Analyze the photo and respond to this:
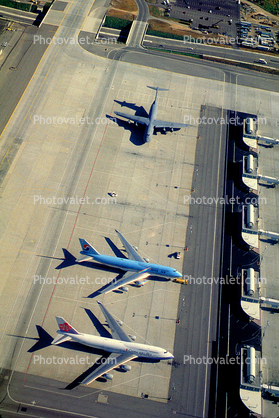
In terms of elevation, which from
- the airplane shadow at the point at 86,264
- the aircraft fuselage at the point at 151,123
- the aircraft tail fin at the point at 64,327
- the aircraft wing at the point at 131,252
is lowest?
the aircraft tail fin at the point at 64,327

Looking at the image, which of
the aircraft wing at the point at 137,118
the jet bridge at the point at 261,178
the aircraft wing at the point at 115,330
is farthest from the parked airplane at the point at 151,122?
the aircraft wing at the point at 115,330

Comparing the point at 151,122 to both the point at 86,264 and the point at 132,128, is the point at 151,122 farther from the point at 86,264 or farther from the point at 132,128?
the point at 86,264

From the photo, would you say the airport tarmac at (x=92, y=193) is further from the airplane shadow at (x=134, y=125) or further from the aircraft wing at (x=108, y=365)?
the aircraft wing at (x=108, y=365)

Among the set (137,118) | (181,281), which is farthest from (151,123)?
(181,281)

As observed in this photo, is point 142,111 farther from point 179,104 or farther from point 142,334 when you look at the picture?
point 142,334

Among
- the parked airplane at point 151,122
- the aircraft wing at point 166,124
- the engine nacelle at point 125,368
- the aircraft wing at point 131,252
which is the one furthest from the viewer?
the aircraft wing at point 166,124

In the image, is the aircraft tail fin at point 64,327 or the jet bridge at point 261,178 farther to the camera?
the jet bridge at point 261,178
